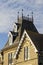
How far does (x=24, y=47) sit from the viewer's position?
166 ft

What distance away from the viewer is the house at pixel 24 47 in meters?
48.0

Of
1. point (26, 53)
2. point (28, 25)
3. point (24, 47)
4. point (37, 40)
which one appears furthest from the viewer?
point (28, 25)

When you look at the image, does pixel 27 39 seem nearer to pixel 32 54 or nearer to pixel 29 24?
pixel 32 54

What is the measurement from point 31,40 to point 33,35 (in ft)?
8.50

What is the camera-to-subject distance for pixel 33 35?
51031mm

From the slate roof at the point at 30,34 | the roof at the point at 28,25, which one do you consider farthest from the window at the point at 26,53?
the roof at the point at 28,25

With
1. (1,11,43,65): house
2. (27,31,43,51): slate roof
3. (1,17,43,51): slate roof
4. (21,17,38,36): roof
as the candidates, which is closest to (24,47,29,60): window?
(1,11,43,65): house

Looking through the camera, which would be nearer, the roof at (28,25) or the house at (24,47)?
the house at (24,47)

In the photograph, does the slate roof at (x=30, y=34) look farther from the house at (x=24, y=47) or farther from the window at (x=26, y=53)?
the window at (x=26, y=53)

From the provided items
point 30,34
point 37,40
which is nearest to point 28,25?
point 30,34

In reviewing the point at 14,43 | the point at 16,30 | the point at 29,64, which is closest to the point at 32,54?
the point at 29,64

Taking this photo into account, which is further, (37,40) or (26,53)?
(26,53)

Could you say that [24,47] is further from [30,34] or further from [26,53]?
[30,34]

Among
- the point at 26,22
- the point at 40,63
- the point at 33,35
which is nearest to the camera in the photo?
the point at 40,63
